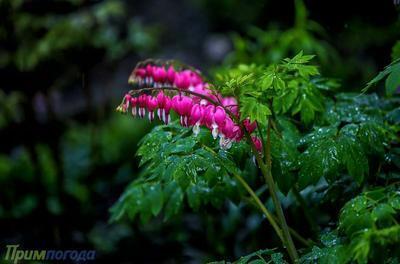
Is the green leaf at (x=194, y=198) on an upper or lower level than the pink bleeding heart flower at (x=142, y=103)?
lower

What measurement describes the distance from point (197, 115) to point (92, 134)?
3.57m

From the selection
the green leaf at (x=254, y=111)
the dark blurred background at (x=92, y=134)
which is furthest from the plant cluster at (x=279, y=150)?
the dark blurred background at (x=92, y=134)

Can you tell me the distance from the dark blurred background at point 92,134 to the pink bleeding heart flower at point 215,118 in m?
1.21

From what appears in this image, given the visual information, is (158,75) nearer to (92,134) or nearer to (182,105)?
(182,105)

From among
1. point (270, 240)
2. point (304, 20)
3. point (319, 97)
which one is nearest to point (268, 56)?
point (304, 20)

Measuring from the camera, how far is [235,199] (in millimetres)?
2646

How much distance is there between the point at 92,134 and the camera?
18.0ft

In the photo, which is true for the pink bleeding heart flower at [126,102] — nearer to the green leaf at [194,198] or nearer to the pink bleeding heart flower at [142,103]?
the pink bleeding heart flower at [142,103]

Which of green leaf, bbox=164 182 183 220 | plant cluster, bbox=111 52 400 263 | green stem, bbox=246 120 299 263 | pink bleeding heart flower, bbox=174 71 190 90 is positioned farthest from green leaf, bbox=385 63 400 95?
green leaf, bbox=164 182 183 220

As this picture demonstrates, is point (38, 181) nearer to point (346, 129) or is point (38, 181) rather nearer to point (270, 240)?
point (270, 240)

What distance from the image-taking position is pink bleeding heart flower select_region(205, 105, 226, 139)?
2082 mm

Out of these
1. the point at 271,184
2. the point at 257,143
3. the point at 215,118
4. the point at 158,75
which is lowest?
the point at 271,184

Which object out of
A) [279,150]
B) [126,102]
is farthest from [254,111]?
[126,102]

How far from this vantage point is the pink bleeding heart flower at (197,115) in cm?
210
